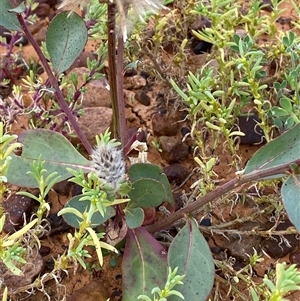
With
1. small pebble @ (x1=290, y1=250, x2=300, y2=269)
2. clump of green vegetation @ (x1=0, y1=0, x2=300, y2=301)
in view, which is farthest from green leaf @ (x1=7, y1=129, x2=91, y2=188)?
small pebble @ (x1=290, y1=250, x2=300, y2=269)

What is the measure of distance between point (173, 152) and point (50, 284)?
0.66 metres

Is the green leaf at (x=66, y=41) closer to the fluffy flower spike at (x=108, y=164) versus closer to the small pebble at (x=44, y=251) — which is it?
the fluffy flower spike at (x=108, y=164)

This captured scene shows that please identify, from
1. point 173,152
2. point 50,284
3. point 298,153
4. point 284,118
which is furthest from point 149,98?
point 298,153

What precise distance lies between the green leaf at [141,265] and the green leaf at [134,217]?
0.13m

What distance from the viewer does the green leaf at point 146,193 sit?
1482 mm

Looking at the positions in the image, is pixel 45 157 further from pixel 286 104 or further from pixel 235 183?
pixel 286 104

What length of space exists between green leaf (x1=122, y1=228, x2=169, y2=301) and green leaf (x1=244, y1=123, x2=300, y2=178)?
1.16 feet

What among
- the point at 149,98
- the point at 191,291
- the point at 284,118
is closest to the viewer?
the point at 191,291

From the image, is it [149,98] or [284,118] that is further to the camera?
[149,98]

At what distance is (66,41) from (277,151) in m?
0.73

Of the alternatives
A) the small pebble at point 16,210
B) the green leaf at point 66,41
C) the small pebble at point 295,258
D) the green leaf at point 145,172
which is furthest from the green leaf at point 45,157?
the small pebble at point 295,258

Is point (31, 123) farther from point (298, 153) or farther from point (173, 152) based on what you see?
point (298, 153)

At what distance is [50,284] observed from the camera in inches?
70.6

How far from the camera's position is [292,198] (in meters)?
1.32
